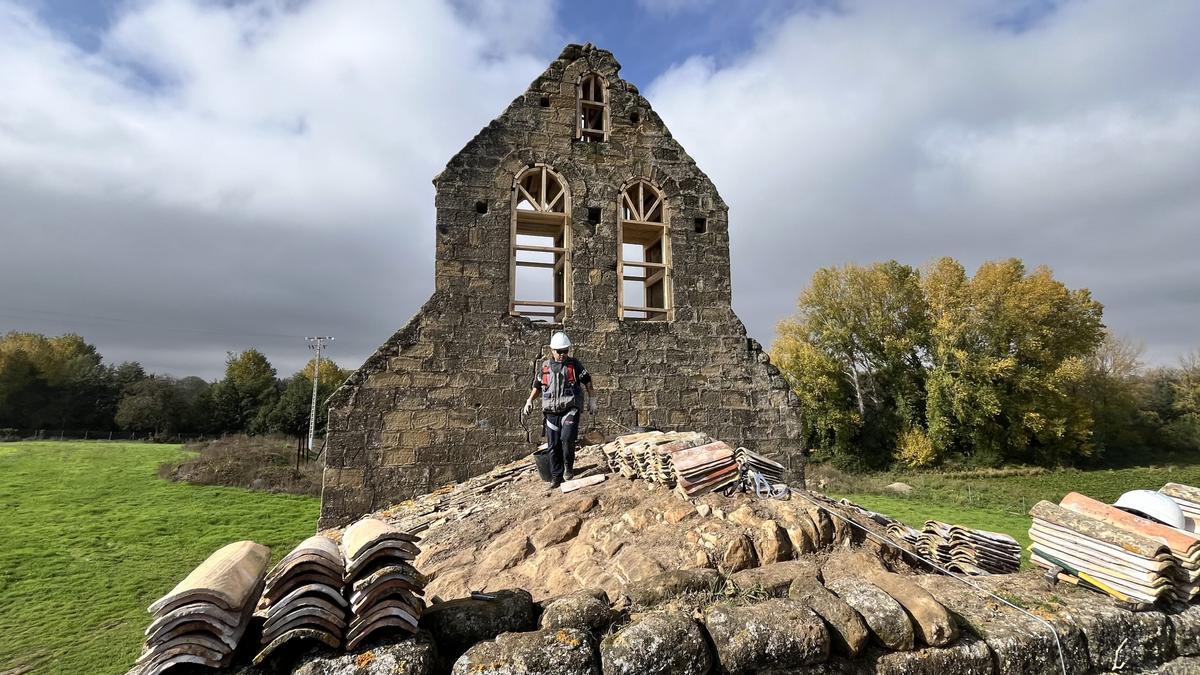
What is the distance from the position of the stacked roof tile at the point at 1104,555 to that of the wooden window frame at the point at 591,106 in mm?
8466

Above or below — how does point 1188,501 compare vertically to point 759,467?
below

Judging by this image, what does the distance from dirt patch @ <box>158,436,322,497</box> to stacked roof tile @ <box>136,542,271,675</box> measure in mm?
15711

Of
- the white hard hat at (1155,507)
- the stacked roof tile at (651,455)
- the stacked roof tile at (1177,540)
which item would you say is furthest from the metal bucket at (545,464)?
the white hard hat at (1155,507)

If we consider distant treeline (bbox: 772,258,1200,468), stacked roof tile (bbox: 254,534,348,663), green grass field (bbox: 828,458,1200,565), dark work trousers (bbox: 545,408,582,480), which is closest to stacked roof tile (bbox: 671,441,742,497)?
dark work trousers (bbox: 545,408,582,480)

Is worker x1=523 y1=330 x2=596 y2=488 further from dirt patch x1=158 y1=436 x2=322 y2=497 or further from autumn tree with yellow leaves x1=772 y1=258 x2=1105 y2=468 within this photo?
autumn tree with yellow leaves x1=772 y1=258 x2=1105 y2=468

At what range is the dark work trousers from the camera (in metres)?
6.66

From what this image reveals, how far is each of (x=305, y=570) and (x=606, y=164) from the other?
857 centimetres

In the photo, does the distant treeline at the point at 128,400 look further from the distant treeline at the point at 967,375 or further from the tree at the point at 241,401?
the distant treeline at the point at 967,375

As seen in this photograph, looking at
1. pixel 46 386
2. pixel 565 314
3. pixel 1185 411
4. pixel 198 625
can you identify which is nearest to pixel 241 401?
pixel 46 386

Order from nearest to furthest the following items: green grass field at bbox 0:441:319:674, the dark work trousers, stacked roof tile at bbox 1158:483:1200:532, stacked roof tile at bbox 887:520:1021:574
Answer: stacked roof tile at bbox 1158:483:1200:532
stacked roof tile at bbox 887:520:1021:574
green grass field at bbox 0:441:319:674
the dark work trousers

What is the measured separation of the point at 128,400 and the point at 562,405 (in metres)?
42.5

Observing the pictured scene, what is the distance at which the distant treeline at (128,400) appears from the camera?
36781mm

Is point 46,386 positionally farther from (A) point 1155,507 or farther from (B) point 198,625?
(A) point 1155,507

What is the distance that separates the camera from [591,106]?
10242 mm
